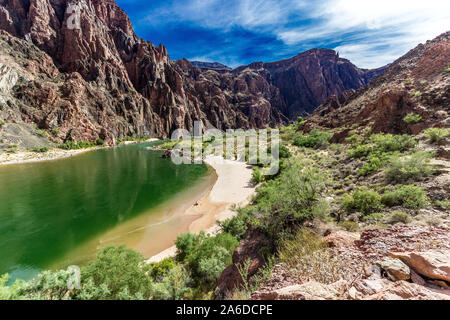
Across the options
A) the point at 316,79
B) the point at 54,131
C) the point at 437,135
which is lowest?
the point at 437,135

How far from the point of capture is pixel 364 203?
8180 millimetres

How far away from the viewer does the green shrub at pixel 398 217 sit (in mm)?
6377

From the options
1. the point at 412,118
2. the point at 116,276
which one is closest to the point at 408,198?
the point at 116,276

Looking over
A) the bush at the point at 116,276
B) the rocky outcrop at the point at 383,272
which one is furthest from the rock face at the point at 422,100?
the bush at the point at 116,276

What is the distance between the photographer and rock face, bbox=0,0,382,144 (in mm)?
61656

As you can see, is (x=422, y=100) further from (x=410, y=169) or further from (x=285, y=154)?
(x=285, y=154)

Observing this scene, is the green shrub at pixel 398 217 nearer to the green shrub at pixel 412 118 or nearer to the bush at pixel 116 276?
the bush at pixel 116 276

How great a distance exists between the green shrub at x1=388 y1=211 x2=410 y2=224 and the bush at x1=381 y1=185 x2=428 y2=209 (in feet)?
3.34

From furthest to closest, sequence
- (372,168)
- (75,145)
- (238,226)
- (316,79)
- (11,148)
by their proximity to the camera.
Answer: (316,79)
(75,145)
(11,148)
(372,168)
(238,226)

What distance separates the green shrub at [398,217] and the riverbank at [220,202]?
883 cm

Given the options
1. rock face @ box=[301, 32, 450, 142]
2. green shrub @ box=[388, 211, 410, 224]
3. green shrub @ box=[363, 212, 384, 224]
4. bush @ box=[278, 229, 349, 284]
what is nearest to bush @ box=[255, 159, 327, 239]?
bush @ box=[278, 229, 349, 284]

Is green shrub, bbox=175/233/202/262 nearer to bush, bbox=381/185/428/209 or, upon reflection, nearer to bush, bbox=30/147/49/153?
bush, bbox=381/185/428/209

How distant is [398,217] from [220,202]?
13.1m

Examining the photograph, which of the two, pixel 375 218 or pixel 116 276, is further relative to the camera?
pixel 375 218
